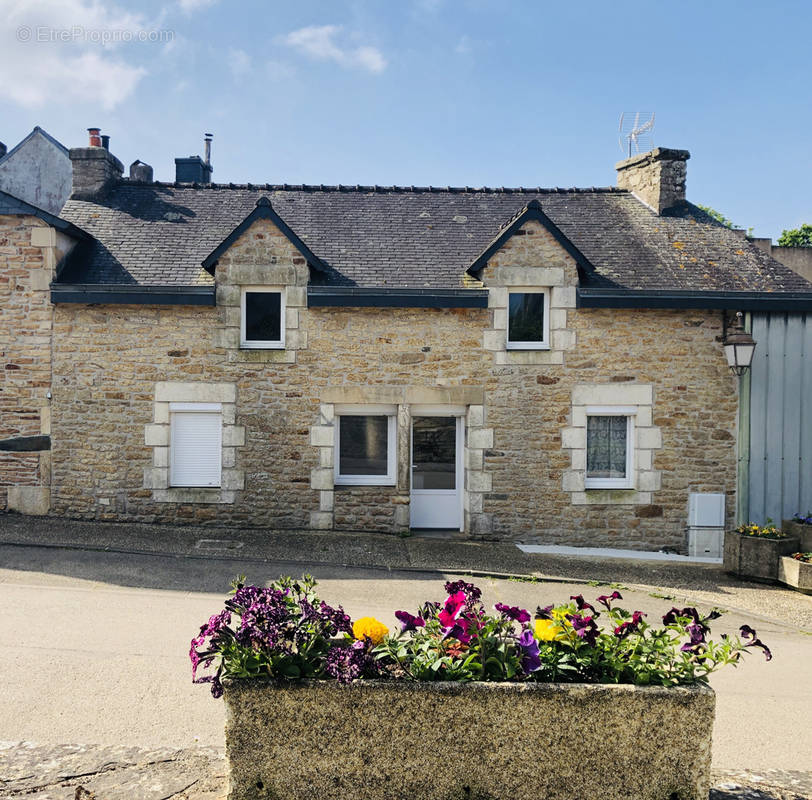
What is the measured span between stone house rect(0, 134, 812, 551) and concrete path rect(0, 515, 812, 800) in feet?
2.72

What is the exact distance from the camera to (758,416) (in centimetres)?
1141

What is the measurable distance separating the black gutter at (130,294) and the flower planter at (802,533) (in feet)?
29.1

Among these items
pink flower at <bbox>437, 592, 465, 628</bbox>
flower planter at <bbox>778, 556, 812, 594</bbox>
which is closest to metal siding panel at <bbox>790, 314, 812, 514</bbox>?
flower planter at <bbox>778, 556, 812, 594</bbox>

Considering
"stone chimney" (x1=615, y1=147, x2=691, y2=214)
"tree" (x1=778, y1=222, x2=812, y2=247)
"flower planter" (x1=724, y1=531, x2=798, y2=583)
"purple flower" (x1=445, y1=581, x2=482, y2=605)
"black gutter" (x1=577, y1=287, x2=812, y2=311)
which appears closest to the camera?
"purple flower" (x1=445, y1=581, x2=482, y2=605)

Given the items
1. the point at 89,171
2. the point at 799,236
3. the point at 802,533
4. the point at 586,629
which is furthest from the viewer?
the point at 799,236

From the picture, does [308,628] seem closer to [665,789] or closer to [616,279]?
[665,789]

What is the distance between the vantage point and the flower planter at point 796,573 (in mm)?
9148

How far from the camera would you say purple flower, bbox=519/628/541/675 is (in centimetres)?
325

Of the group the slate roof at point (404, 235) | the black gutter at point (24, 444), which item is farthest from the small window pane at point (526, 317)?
the black gutter at point (24, 444)

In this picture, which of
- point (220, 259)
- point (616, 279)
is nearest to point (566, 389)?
point (616, 279)

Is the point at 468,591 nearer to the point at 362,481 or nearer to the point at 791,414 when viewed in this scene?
the point at 362,481

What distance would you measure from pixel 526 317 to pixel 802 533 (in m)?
4.87

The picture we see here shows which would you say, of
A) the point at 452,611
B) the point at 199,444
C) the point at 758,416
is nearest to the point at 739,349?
the point at 758,416

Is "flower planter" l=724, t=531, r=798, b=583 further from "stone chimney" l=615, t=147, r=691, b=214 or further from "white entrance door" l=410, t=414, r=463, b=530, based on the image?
"stone chimney" l=615, t=147, r=691, b=214
